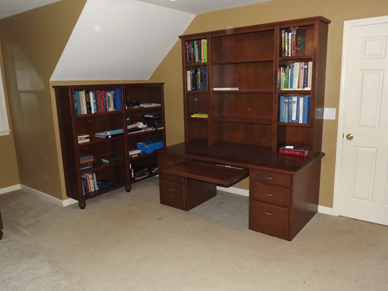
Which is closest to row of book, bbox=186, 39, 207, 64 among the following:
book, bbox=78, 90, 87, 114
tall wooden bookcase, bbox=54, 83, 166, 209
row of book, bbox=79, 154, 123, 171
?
tall wooden bookcase, bbox=54, 83, 166, 209

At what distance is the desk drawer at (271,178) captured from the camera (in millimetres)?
2893

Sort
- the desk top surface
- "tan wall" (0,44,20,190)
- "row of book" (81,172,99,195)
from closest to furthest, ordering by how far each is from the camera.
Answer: the desk top surface → "row of book" (81,172,99,195) → "tan wall" (0,44,20,190)

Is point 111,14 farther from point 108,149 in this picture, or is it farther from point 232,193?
point 232,193

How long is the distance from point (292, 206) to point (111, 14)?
2.61 m

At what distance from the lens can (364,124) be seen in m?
3.18

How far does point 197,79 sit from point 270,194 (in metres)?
1.71

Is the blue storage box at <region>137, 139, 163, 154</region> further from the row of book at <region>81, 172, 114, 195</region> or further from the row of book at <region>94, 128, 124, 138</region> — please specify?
the row of book at <region>81, 172, 114, 195</region>

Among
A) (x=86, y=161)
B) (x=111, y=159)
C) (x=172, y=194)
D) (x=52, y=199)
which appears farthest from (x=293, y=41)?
(x=52, y=199)

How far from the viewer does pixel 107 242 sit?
3.05m

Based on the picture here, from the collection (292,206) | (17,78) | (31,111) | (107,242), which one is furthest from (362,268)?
(17,78)

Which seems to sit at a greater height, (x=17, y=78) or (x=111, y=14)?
(x=111, y=14)

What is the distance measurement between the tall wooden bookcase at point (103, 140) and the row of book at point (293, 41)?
1916 millimetres

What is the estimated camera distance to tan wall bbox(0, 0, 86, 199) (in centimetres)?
347

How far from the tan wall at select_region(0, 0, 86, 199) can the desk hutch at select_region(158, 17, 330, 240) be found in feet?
4.59
